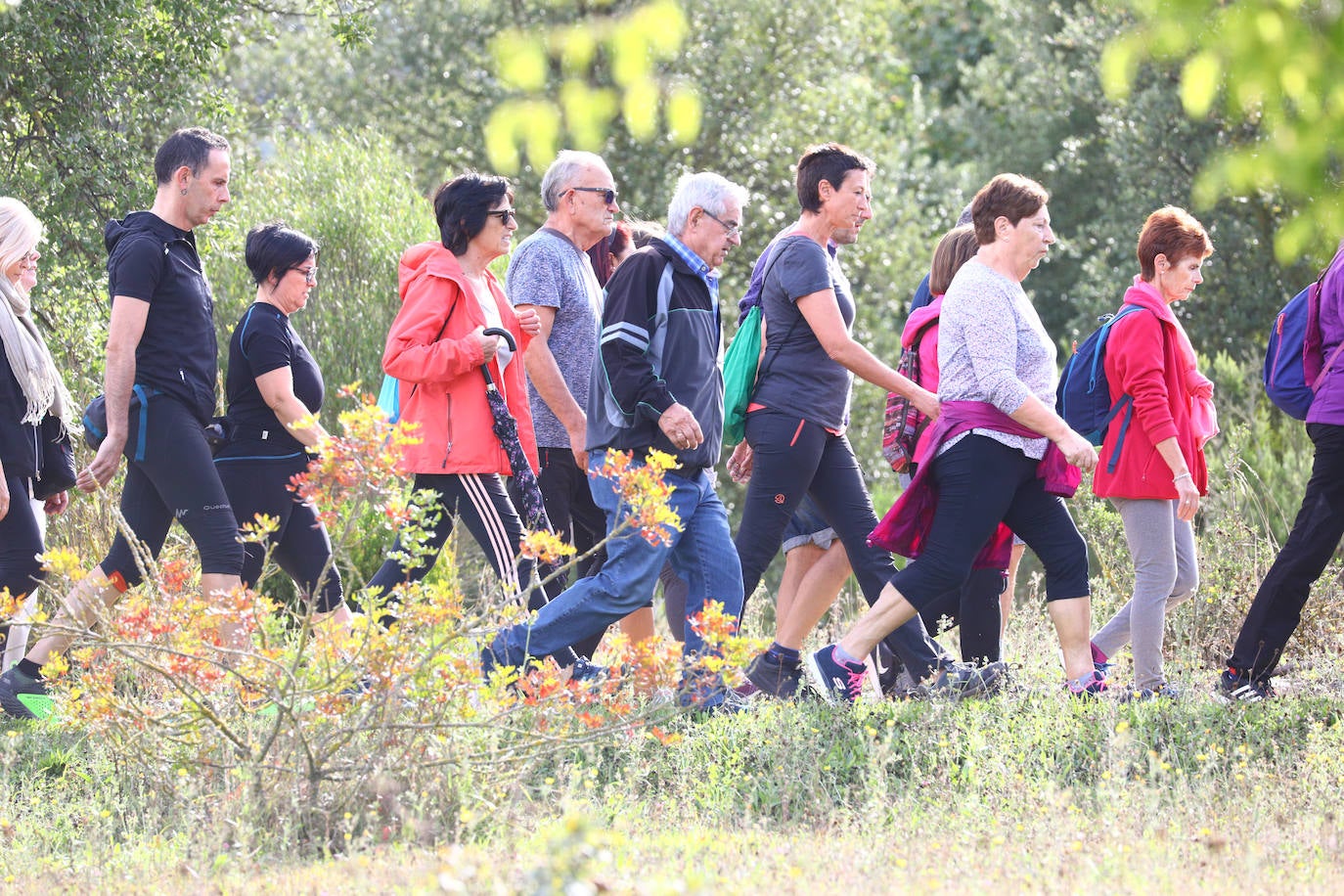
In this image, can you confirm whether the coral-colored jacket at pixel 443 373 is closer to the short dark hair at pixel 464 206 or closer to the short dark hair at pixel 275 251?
the short dark hair at pixel 464 206

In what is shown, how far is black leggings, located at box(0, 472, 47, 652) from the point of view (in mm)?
6457

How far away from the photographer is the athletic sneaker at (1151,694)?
618 centimetres

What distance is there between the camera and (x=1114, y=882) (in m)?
3.96

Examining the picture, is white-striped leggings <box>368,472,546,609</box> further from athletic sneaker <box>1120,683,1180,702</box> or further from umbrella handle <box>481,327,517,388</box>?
athletic sneaker <box>1120,683,1180,702</box>

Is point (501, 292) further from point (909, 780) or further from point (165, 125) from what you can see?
point (165, 125)

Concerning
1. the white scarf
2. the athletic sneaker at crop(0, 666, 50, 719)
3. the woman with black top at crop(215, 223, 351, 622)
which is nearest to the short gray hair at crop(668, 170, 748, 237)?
the woman with black top at crop(215, 223, 351, 622)

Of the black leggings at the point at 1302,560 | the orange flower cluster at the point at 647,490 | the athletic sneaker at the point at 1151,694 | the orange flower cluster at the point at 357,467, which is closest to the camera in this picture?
the orange flower cluster at the point at 357,467

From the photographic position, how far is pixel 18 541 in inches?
255

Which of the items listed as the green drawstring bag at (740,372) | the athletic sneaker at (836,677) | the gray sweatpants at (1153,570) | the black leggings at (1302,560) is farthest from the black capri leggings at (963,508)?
the black leggings at (1302,560)

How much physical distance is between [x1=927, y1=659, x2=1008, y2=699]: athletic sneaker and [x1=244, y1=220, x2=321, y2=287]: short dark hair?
10.2 ft

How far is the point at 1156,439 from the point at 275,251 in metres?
3.65

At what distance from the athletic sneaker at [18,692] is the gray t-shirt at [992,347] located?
3750 mm

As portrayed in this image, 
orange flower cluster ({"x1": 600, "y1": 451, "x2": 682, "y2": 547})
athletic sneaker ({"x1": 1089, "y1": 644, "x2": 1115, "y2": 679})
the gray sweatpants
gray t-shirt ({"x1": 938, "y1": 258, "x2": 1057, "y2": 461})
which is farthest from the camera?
athletic sneaker ({"x1": 1089, "y1": 644, "x2": 1115, "y2": 679})

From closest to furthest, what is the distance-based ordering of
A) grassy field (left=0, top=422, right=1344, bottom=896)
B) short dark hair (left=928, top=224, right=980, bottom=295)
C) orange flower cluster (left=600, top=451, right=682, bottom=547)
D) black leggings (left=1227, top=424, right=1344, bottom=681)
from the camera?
grassy field (left=0, top=422, right=1344, bottom=896)
orange flower cluster (left=600, top=451, right=682, bottom=547)
black leggings (left=1227, top=424, right=1344, bottom=681)
short dark hair (left=928, top=224, right=980, bottom=295)
